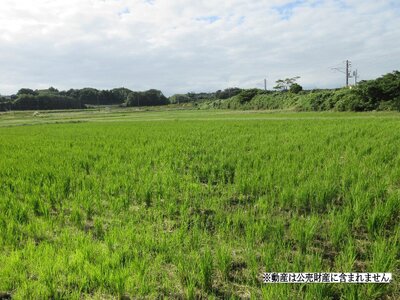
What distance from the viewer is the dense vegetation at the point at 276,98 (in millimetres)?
26469

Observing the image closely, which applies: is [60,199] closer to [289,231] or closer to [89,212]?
[89,212]

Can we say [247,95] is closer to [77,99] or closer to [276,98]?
[276,98]

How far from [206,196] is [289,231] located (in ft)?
5.36

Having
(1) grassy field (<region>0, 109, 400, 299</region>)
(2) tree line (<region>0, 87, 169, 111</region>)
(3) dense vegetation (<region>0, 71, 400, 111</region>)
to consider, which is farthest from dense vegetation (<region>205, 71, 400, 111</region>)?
(2) tree line (<region>0, 87, 169, 111</region>)

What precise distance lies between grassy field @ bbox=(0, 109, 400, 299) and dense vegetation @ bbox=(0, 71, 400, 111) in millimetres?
22764

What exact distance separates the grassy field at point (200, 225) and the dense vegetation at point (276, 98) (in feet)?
74.7

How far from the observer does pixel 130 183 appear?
5410 millimetres

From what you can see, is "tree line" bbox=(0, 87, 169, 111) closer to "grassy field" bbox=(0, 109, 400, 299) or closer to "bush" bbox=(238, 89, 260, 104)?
"bush" bbox=(238, 89, 260, 104)

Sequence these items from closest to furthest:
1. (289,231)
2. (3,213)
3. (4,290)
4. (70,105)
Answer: (4,290)
(289,231)
(3,213)
(70,105)

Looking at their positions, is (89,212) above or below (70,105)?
below

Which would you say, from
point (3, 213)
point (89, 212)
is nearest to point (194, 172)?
point (89, 212)

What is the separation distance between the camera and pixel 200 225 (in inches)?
149

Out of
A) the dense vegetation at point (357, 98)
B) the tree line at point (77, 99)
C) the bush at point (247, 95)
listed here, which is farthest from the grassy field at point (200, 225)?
the tree line at point (77, 99)

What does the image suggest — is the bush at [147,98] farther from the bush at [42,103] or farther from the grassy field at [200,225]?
the grassy field at [200,225]
